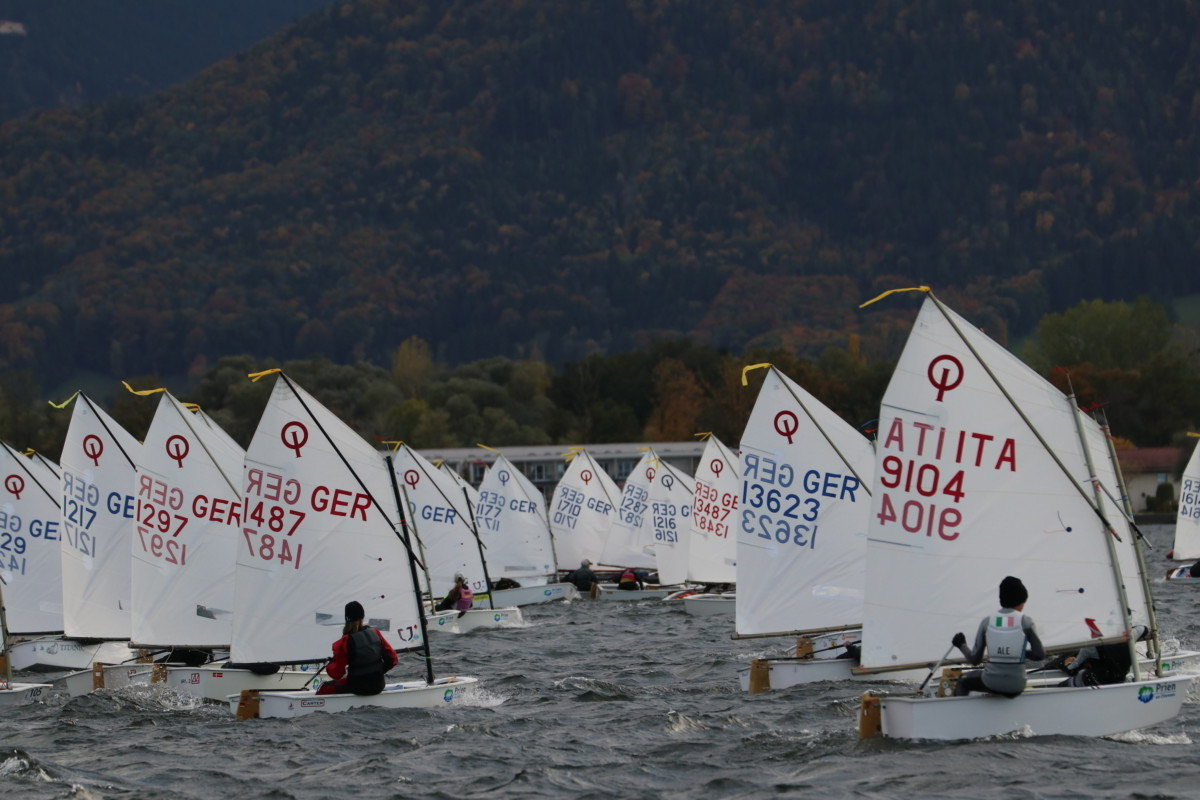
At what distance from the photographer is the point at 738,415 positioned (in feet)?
470

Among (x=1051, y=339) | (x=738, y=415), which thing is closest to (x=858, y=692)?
(x=738, y=415)

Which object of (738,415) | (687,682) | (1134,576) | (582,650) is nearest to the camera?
(1134,576)

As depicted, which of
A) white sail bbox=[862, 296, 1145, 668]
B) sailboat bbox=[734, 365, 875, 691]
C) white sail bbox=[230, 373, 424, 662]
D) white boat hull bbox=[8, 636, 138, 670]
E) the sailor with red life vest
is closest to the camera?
white sail bbox=[862, 296, 1145, 668]

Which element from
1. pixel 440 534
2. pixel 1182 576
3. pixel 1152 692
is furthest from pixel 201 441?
pixel 1182 576

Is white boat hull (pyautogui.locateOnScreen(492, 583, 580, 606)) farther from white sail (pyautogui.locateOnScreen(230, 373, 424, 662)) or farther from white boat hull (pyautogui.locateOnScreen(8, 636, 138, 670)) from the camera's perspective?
white sail (pyautogui.locateOnScreen(230, 373, 424, 662))

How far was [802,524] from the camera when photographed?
2964 centimetres

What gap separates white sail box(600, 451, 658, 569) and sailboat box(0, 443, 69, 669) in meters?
27.1

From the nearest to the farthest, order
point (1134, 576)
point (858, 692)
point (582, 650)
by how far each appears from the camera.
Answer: point (1134, 576)
point (858, 692)
point (582, 650)

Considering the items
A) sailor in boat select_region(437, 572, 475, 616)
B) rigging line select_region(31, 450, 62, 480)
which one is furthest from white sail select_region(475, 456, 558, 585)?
rigging line select_region(31, 450, 62, 480)

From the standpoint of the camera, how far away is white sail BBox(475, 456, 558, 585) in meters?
60.9

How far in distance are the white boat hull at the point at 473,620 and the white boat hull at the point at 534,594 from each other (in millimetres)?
8086

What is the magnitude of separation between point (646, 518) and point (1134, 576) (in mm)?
43820

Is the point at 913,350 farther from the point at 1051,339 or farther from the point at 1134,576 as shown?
the point at 1051,339

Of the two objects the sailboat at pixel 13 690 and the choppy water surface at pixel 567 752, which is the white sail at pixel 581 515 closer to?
the choppy water surface at pixel 567 752
